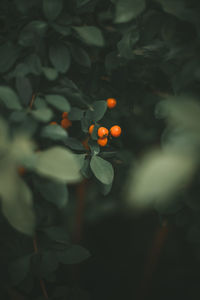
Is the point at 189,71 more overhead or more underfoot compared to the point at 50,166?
more overhead

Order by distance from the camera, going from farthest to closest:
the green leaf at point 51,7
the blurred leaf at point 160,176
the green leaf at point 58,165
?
the green leaf at point 51,7
the green leaf at point 58,165
the blurred leaf at point 160,176

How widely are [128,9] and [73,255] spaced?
2.32ft

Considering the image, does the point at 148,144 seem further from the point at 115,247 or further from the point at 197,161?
the point at 197,161

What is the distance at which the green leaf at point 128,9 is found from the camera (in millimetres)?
627

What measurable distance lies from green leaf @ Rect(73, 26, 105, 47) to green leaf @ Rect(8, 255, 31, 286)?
2.26 ft

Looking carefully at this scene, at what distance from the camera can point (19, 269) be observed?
814 mm

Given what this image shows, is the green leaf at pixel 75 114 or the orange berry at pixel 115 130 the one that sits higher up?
the green leaf at pixel 75 114

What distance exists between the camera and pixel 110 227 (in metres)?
2.23

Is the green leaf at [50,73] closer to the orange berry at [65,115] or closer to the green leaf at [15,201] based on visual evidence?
the orange berry at [65,115]

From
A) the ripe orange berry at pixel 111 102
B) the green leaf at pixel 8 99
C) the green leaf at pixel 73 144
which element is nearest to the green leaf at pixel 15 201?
the green leaf at pixel 8 99

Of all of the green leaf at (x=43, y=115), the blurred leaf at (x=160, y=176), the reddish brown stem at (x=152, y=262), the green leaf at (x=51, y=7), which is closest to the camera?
the blurred leaf at (x=160, y=176)

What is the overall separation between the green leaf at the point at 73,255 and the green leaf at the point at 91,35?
2.03 feet

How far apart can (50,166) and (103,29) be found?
707mm

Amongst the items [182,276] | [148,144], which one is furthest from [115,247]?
[148,144]
